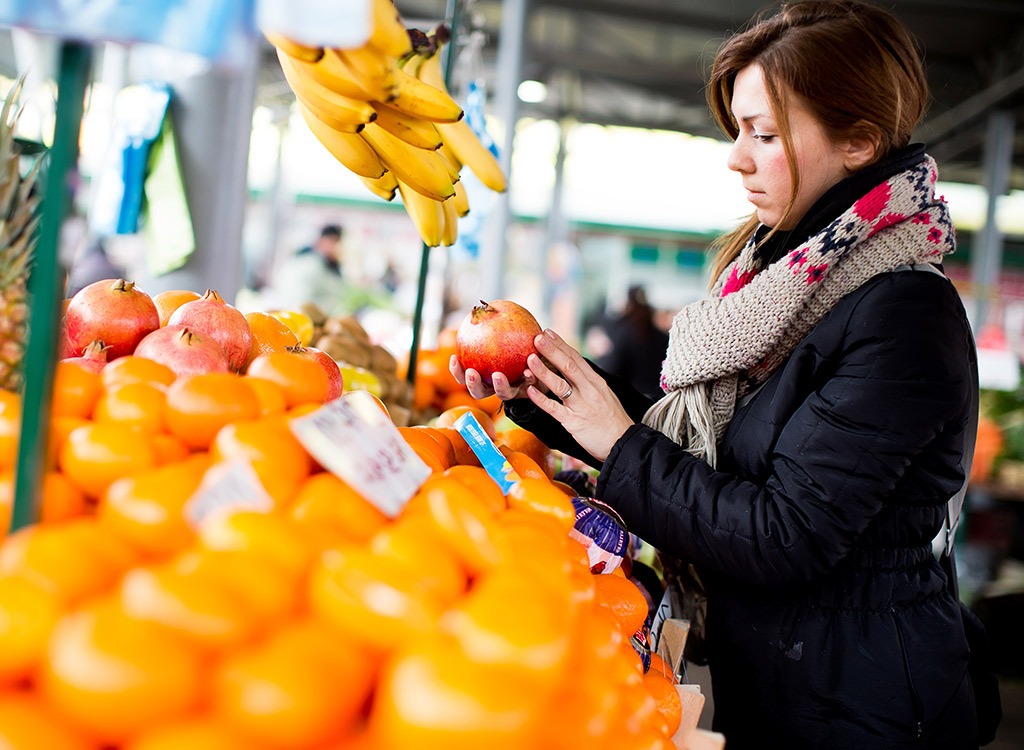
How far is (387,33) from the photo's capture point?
1189 mm

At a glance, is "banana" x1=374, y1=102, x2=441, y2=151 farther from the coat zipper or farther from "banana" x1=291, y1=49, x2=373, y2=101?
the coat zipper

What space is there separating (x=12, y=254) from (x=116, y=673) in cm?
69

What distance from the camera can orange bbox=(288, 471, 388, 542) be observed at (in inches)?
34.1

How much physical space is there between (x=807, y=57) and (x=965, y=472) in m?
0.78

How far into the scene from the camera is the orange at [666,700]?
3.61ft

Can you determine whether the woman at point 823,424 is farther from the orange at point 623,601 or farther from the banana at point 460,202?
the banana at point 460,202

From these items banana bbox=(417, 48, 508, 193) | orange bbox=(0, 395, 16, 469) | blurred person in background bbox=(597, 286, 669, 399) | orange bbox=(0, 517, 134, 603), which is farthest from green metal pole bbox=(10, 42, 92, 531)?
blurred person in background bbox=(597, 286, 669, 399)

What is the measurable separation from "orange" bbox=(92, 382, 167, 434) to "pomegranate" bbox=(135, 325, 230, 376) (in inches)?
6.2

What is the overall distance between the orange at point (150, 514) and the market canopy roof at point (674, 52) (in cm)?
662

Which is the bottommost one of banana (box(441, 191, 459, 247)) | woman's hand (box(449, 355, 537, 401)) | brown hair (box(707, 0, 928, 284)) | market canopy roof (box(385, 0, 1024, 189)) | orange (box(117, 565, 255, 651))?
orange (box(117, 565, 255, 651))

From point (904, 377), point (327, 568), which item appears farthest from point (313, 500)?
point (904, 377)

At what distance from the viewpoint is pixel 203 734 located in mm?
703

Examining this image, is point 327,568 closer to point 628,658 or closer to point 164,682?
point 164,682

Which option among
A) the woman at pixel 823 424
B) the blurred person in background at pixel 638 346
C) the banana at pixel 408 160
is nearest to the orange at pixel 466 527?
the woman at pixel 823 424
